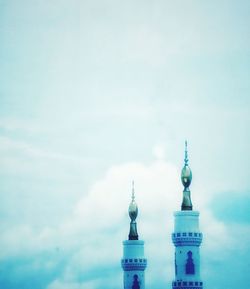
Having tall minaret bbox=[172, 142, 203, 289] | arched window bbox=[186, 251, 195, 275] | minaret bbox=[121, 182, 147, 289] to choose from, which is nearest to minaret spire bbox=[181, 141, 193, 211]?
tall minaret bbox=[172, 142, 203, 289]

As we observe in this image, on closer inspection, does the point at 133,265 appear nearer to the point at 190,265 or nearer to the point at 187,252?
the point at 187,252

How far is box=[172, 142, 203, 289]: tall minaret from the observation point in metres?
94.4

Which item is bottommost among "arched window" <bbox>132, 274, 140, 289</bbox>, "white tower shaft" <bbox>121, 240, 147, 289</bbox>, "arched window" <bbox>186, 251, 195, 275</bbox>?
"arched window" <bbox>186, 251, 195, 275</bbox>

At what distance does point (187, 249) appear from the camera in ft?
312

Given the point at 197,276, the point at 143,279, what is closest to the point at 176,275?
the point at 197,276

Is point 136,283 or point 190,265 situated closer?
point 190,265

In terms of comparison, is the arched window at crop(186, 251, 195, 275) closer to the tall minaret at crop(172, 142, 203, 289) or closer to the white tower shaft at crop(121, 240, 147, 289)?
the tall minaret at crop(172, 142, 203, 289)

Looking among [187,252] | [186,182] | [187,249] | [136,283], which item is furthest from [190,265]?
[136,283]

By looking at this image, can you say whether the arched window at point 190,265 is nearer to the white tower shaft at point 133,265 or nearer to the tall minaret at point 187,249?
the tall minaret at point 187,249

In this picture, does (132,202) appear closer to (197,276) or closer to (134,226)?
(134,226)

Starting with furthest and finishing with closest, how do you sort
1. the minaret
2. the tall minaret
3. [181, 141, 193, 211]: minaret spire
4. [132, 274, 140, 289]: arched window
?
the minaret, [132, 274, 140, 289]: arched window, [181, 141, 193, 211]: minaret spire, the tall minaret

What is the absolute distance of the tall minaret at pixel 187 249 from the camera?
94.4 m

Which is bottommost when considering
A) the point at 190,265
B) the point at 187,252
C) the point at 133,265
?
the point at 190,265

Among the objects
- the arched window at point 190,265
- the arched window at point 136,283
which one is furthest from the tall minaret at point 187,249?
the arched window at point 136,283
